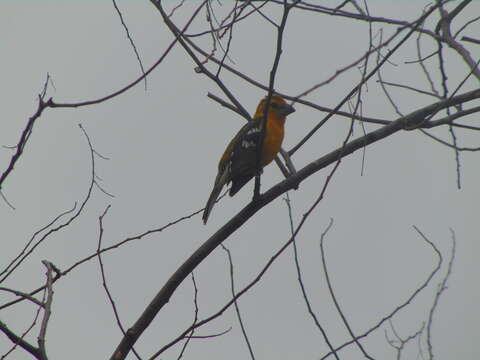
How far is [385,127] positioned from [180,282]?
1731 mm

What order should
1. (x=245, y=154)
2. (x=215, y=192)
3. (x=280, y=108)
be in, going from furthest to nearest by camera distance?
1. (x=280, y=108)
2. (x=245, y=154)
3. (x=215, y=192)

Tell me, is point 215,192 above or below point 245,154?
below

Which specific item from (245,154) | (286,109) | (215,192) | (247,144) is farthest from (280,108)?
(215,192)

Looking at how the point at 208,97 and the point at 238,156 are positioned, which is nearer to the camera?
the point at 208,97

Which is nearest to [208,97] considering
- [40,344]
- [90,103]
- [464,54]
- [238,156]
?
[238,156]

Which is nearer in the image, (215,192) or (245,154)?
(215,192)

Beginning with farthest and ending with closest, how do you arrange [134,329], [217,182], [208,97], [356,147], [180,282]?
[217,182]
[208,97]
[356,147]
[180,282]
[134,329]

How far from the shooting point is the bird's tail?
511 centimetres

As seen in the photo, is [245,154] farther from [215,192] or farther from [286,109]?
[286,109]

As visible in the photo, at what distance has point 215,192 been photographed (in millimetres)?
5562

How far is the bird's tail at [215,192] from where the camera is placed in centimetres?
511

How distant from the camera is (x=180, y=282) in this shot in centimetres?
335

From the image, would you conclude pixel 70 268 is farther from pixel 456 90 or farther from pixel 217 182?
pixel 217 182

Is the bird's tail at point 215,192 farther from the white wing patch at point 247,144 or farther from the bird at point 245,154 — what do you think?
the white wing patch at point 247,144
